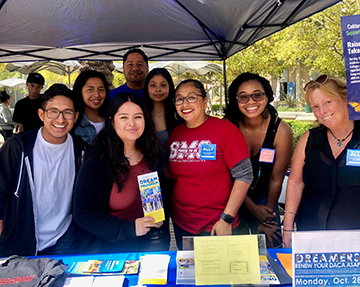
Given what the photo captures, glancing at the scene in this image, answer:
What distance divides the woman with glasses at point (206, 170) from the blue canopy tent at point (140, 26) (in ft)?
3.87

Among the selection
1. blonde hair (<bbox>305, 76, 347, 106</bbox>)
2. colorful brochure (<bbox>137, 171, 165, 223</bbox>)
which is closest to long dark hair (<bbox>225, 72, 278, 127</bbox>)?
blonde hair (<bbox>305, 76, 347, 106</bbox>)

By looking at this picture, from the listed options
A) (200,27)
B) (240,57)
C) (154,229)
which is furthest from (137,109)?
(240,57)

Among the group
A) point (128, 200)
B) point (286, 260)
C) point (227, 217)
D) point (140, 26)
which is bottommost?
point (286, 260)

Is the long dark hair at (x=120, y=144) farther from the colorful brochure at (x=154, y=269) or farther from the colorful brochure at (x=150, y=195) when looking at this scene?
the colorful brochure at (x=154, y=269)

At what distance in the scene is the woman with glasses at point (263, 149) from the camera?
2531mm

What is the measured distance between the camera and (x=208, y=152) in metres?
2.11

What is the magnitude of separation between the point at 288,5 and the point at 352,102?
1336 millimetres

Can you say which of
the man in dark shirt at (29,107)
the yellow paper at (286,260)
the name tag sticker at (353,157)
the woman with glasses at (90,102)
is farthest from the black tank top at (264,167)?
the man in dark shirt at (29,107)

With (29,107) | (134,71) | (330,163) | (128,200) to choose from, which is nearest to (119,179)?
(128,200)

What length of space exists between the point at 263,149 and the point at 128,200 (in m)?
1.30

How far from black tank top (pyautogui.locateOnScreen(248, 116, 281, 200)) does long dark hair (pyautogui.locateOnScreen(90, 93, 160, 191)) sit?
3.26ft

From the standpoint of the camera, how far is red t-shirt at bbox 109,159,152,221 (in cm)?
196

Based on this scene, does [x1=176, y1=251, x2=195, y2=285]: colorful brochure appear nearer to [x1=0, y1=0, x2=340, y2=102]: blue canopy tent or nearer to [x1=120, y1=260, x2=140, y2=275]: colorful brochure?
[x1=120, y1=260, x2=140, y2=275]: colorful brochure

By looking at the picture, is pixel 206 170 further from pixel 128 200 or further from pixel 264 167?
pixel 264 167
